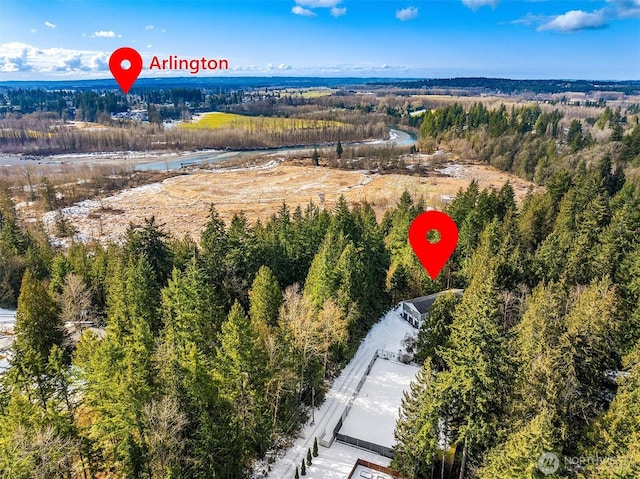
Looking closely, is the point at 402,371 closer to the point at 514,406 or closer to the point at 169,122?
the point at 514,406

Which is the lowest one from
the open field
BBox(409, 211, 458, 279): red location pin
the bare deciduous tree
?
the bare deciduous tree

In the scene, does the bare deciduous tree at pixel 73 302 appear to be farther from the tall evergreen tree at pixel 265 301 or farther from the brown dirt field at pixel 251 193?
the brown dirt field at pixel 251 193

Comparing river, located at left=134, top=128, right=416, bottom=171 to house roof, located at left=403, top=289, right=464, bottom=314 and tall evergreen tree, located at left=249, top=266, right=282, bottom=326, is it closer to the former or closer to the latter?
house roof, located at left=403, top=289, right=464, bottom=314

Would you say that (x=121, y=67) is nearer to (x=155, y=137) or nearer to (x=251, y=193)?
(x=251, y=193)

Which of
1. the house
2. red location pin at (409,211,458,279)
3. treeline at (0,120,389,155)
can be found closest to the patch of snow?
the house

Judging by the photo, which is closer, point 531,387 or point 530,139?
point 531,387

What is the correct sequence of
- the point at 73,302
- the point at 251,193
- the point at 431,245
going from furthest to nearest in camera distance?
the point at 251,193 → the point at 431,245 → the point at 73,302

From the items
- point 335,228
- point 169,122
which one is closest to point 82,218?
point 335,228

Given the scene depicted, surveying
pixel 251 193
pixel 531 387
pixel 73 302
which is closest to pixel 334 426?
pixel 531 387
